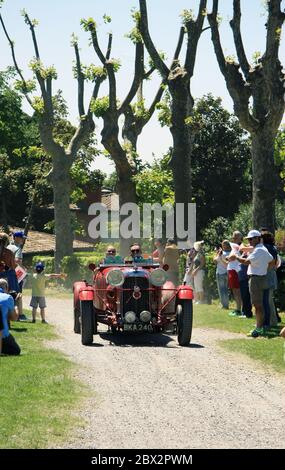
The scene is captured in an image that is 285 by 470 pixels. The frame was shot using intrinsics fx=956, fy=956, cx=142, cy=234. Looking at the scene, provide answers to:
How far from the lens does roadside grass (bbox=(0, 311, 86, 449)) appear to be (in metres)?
8.79

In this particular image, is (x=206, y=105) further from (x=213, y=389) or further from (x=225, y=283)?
(x=213, y=389)

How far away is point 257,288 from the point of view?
1727cm

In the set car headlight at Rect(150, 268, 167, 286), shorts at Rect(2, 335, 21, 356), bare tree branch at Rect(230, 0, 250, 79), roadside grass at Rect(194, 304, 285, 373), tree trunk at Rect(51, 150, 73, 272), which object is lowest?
roadside grass at Rect(194, 304, 285, 373)

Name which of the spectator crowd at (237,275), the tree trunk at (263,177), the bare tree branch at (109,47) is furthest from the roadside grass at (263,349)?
the bare tree branch at (109,47)

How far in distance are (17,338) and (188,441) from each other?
27.2 ft

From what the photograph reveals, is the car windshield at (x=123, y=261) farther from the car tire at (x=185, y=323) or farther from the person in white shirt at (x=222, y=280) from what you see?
the person in white shirt at (x=222, y=280)

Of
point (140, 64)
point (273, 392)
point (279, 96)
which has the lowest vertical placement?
point (273, 392)

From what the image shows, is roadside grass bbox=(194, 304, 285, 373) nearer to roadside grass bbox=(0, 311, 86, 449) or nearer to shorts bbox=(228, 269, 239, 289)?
shorts bbox=(228, 269, 239, 289)

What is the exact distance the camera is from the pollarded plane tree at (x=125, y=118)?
35.2 metres

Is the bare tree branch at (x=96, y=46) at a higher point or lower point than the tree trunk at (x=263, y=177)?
higher

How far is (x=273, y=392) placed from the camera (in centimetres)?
1162

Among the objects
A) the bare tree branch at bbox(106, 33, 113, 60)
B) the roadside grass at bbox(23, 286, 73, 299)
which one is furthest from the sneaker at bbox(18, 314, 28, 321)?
the bare tree branch at bbox(106, 33, 113, 60)

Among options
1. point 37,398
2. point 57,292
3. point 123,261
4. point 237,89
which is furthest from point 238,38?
point 37,398
